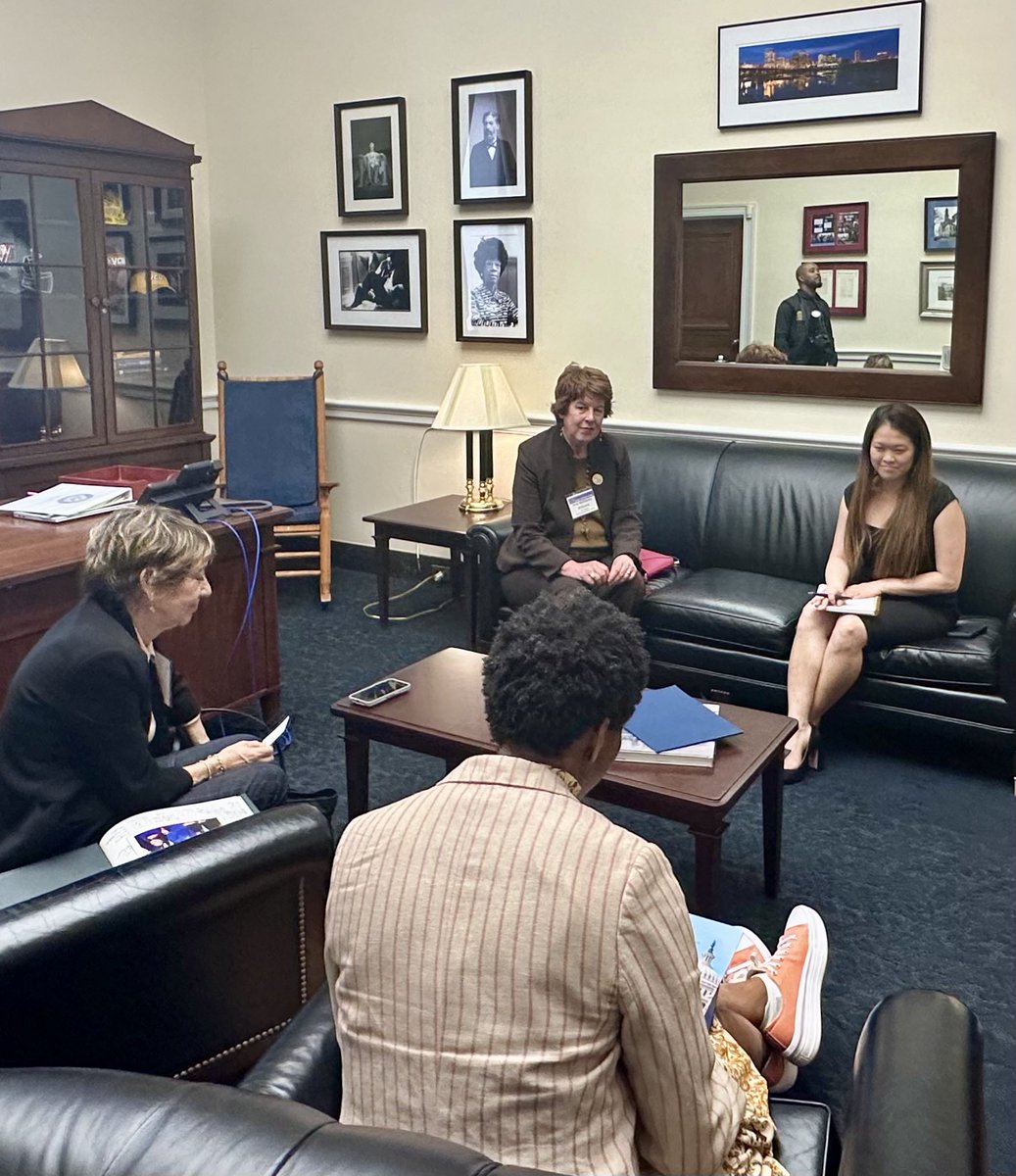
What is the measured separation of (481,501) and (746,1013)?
342 cm

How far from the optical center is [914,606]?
3465 millimetres

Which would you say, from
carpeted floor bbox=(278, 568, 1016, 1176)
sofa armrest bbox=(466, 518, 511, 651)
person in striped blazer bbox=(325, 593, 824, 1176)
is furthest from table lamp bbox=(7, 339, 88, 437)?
person in striped blazer bbox=(325, 593, 824, 1176)

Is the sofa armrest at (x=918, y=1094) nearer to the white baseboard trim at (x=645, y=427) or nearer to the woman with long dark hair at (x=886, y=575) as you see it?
the woman with long dark hair at (x=886, y=575)

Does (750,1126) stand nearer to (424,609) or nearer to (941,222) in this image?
(941,222)

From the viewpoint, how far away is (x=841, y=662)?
3422 millimetres

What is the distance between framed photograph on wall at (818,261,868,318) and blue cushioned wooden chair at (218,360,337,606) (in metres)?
2.24

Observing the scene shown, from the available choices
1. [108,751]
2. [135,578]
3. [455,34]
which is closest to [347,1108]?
[108,751]

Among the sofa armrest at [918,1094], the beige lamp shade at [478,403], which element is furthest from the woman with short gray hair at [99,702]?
the beige lamp shade at [478,403]

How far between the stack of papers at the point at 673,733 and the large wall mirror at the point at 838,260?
2.03 metres

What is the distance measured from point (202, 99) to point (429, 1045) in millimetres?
5621

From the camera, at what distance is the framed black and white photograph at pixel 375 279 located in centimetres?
528

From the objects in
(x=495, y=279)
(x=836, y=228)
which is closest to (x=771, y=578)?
(x=836, y=228)

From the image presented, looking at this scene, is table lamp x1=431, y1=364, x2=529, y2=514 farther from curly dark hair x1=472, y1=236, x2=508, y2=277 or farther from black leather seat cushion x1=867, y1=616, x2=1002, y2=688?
black leather seat cushion x1=867, y1=616, x2=1002, y2=688

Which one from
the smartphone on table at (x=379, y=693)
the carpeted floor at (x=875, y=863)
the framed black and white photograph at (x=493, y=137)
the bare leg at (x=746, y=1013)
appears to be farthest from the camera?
the framed black and white photograph at (x=493, y=137)
